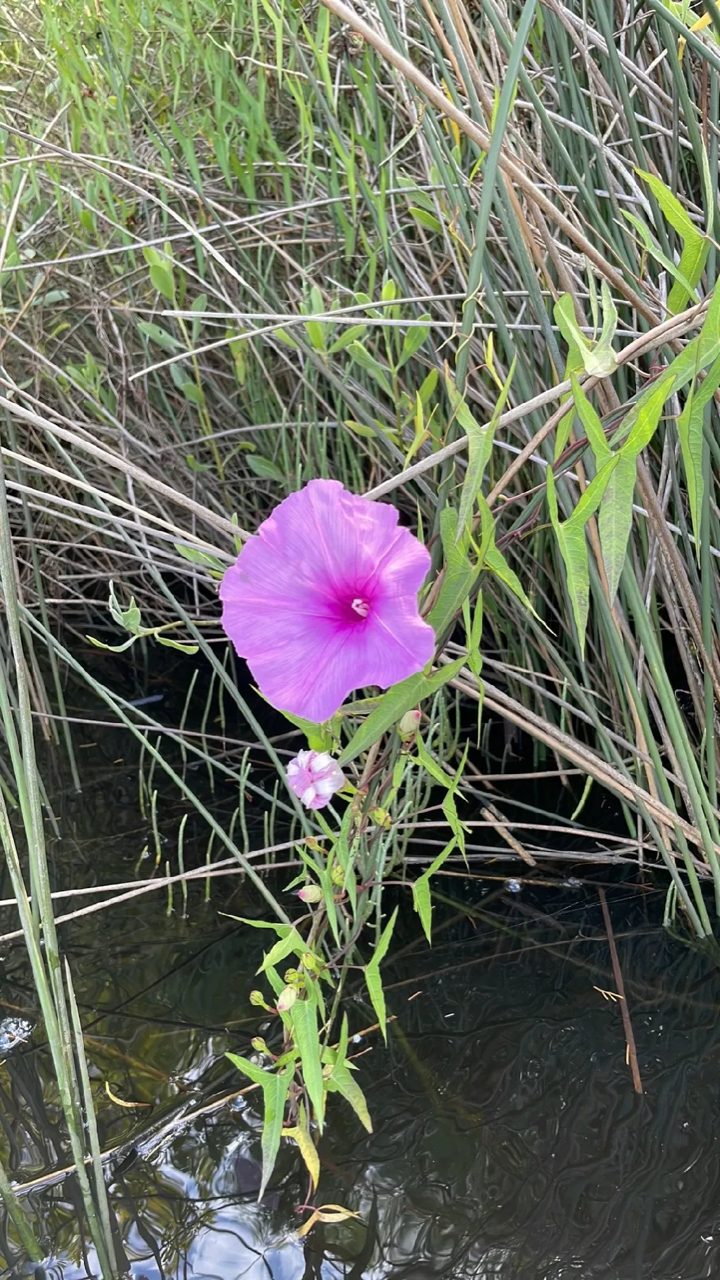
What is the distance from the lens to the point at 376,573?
0.54 meters

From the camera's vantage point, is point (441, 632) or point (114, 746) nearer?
point (441, 632)

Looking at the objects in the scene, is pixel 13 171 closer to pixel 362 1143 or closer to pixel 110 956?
pixel 110 956

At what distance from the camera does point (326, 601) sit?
564 millimetres

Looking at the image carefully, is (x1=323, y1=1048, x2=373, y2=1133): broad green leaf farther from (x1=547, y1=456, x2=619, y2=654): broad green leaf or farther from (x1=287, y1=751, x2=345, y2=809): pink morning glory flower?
(x1=547, y1=456, x2=619, y2=654): broad green leaf

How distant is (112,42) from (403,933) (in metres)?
1.26

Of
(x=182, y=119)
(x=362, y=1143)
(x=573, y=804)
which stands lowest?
(x=573, y=804)

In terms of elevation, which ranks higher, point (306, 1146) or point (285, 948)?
point (285, 948)

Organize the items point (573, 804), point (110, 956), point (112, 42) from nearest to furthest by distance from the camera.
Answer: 1. point (110, 956)
2. point (573, 804)
3. point (112, 42)

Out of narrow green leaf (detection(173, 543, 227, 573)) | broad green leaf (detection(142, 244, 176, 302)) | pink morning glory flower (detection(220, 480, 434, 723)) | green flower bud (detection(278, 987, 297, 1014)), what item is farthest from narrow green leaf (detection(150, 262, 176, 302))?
green flower bud (detection(278, 987, 297, 1014))

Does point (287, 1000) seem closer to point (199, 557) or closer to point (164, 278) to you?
point (199, 557)

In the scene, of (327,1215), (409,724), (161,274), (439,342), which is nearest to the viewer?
(409,724)

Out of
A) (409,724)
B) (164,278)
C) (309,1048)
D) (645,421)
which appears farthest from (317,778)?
(164,278)

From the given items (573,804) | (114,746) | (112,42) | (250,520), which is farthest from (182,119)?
(573,804)

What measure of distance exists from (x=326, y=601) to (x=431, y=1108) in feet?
1.54
